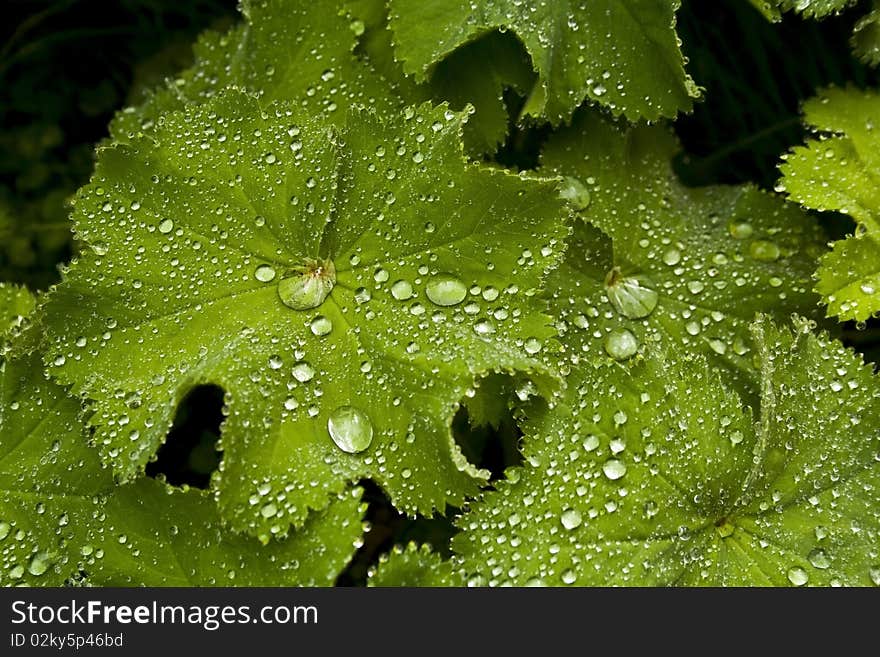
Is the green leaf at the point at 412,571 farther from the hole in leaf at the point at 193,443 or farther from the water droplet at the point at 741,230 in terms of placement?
the water droplet at the point at 741,230

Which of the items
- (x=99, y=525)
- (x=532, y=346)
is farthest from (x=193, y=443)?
(x=532, y=346)

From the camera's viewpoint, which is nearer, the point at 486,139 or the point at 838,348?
the point at 838,348

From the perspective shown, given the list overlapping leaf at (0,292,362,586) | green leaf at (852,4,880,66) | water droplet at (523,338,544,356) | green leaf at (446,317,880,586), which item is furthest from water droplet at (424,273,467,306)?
green leaf at (852,4,880,66)

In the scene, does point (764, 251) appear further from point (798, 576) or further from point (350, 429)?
point (350, 429)

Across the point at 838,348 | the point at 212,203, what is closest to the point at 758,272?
the point at 838,348

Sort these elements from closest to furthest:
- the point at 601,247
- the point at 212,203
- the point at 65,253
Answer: the point at 212,203, the point at 601,247, the point at 65,253
